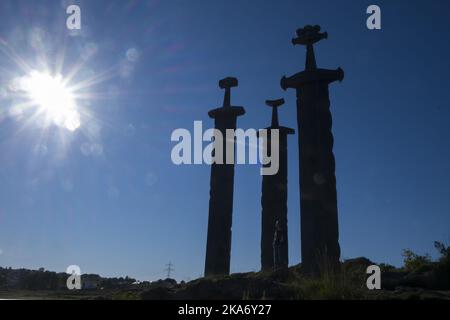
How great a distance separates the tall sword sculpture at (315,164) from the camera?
1329 cm

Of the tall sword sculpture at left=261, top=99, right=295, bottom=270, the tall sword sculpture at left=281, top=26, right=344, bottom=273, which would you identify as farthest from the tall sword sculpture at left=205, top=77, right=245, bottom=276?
the tall sword sculpture at left=281, top=26, right=344, bottom=273

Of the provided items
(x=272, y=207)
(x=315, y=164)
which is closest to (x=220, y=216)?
(x=272, y=207)

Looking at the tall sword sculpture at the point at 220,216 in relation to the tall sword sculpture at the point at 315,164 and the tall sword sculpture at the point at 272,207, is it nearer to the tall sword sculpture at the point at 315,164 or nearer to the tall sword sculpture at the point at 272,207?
the tall sword sculpture at the point at 272,207

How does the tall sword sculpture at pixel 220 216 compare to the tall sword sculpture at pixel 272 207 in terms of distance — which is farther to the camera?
the tall sword sculpture at pixel 272 207

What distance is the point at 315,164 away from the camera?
14.0 meters

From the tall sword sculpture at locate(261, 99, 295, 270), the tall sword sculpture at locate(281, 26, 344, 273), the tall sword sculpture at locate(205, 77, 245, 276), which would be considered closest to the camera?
the tall sword sculpture at locate(281, 26, 344, 273)

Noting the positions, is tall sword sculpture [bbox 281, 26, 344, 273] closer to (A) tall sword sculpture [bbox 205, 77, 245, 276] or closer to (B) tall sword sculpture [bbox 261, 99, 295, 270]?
(A) tall sword sculpture [bbox 205, 77, 245, 276]

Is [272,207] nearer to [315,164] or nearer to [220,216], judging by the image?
[220,216]

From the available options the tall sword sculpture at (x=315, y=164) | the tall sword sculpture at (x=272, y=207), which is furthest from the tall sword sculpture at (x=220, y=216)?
the tall sword sculpture at (x=315, y=164)

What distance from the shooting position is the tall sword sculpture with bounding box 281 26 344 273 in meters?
13.3

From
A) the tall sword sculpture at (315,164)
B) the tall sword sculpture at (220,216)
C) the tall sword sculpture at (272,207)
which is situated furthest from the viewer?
the tall sword sculpture at (272,207)
